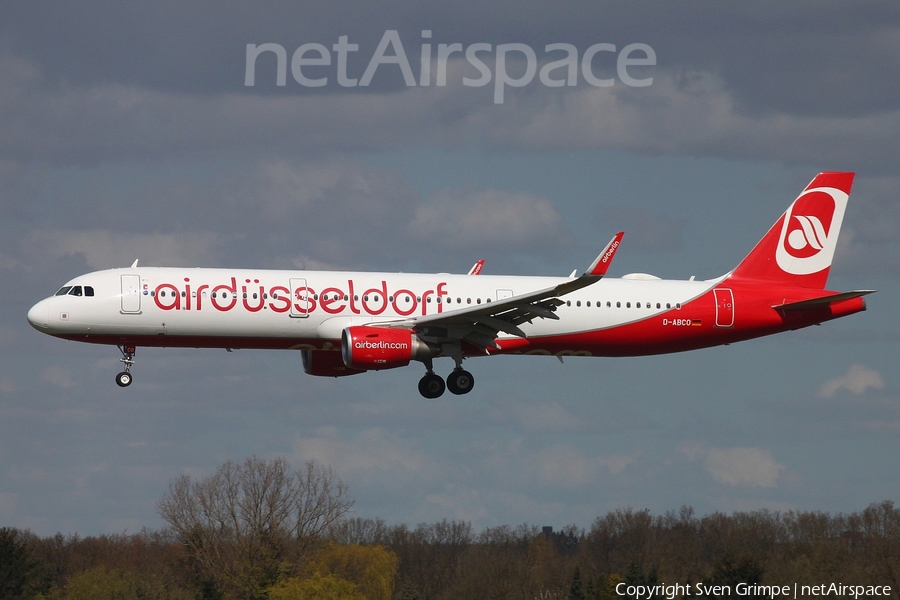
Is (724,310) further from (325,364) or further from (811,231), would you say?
(325,364)

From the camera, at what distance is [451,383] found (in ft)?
178

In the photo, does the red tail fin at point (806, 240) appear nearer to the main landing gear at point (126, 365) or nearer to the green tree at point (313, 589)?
the main landing gear at point (126, 365)

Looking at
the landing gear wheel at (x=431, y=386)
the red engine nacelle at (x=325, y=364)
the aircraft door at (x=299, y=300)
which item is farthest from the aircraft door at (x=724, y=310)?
the aircraft door at (x=299, y=300)

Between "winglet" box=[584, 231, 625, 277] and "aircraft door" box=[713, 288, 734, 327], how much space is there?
11496 millimetres

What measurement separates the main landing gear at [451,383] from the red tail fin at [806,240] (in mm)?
13271

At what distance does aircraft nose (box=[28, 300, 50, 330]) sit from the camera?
50.6m

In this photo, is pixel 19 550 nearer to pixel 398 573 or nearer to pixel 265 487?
pixel 265 487

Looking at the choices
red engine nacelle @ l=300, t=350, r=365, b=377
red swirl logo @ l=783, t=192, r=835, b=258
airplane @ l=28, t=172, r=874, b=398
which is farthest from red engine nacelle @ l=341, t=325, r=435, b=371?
red swirl logo @ l=783, t=192, r=835, b=258

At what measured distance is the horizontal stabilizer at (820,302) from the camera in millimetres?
55125

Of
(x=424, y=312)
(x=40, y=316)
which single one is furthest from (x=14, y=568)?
(x=424, y=312)

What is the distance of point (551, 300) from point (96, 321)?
17.0 metres

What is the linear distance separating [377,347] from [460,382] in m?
4.91

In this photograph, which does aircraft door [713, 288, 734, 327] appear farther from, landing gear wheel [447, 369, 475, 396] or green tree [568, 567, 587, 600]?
green tree [568, 567, 587, 600]

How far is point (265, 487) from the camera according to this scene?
95625 mm
